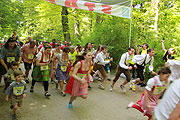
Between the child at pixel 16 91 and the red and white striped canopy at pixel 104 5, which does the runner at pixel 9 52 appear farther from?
the red and white striped canopy at pixel 104 5

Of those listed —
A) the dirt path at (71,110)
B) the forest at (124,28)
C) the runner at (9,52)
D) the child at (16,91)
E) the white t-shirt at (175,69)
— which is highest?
the forest at (124,28)

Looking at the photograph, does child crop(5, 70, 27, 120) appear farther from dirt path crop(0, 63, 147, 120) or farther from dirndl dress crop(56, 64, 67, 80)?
dirndl dress crop(56, 64, 67, 80)

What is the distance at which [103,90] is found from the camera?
7.20 meters

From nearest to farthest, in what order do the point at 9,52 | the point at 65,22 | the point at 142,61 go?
the point at 9,52, the point at 142,61, the point at 65,22

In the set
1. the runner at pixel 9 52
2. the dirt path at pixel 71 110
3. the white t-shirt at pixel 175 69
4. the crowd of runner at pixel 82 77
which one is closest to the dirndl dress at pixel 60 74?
the crowd of runner at pixel 82 77

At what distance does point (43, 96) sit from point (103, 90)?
102 inches

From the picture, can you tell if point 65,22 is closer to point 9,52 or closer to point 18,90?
point 9,52

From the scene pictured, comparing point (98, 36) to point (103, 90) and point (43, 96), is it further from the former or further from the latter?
point (43, 96)

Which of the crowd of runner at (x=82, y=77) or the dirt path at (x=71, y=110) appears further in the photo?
the dirt path at (x=71, y=110)

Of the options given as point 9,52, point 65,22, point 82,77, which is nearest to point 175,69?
point 82,77

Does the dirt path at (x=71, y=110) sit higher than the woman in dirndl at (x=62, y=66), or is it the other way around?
the woman in dirndl at (x=62, y=66)

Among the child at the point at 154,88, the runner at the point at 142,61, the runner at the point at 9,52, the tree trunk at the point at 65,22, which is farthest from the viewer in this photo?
the tree trunk at the point at 65,22

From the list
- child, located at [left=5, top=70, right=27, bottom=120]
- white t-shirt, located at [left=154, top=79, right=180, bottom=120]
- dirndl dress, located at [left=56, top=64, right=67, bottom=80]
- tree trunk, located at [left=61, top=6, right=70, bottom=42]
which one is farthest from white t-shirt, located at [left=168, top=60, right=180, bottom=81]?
tree trunk, located at [left=61, top=6, right=70, bottom=42]

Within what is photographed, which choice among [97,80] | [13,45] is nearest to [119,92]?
[97,80]
